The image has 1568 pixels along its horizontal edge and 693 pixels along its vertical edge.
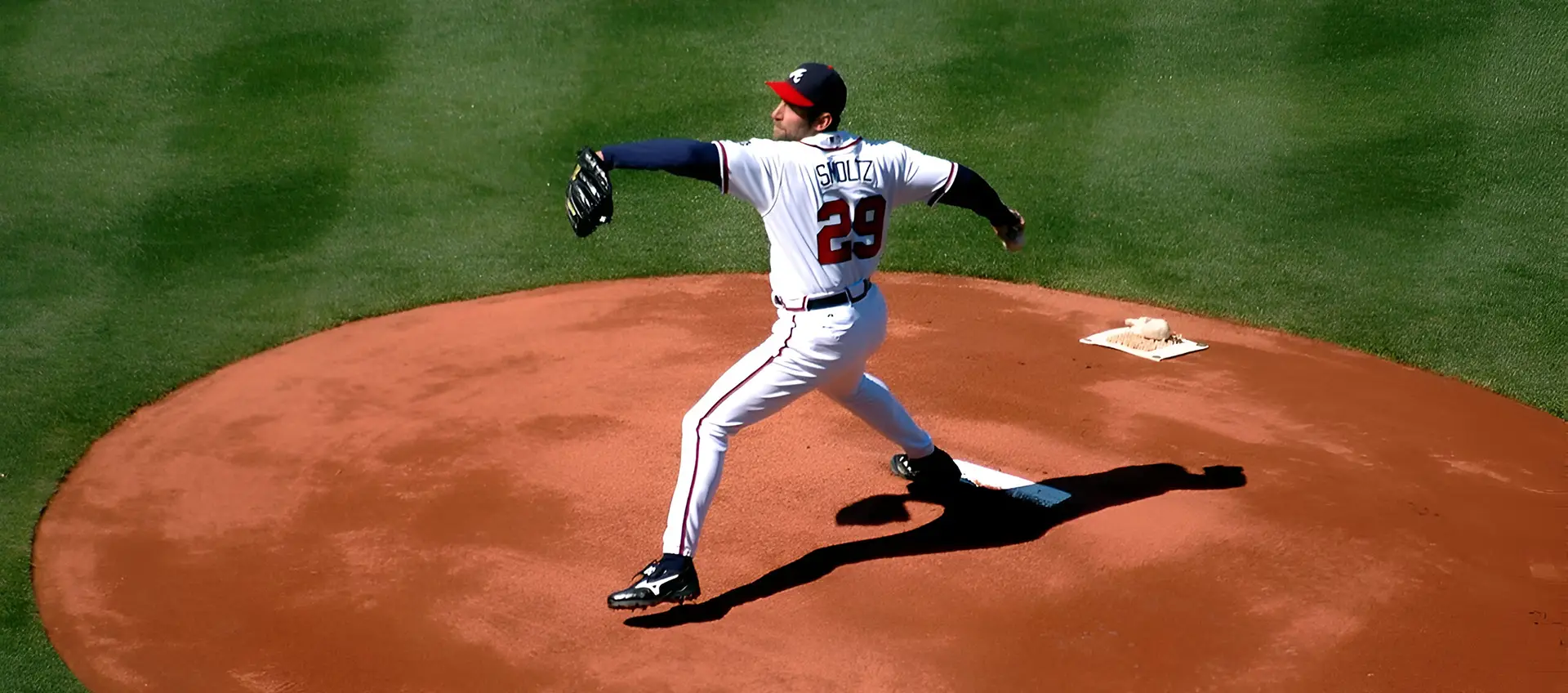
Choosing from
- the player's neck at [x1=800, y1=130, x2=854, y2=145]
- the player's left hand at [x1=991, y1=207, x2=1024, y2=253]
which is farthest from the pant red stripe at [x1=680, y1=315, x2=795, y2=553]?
the player's left hand at [x1=991, y1=207, x2=1024, y2=253]

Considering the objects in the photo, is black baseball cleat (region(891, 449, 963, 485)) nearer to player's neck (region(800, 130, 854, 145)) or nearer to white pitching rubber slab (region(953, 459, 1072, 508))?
white pitching rubber slab (region(953, 459, 1072, 508))

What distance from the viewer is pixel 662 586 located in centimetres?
503

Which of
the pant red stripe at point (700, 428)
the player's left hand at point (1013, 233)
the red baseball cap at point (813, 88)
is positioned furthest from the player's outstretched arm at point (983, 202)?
the pant red stripe at point (700, 428)

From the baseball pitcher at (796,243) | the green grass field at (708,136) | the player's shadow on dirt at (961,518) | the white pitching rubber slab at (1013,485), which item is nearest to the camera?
the baseball pitcher at (796,243)

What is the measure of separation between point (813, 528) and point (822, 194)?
1474 millimetres

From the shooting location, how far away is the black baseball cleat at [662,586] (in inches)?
198

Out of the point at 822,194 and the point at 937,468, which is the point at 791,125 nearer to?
the point at 822,194

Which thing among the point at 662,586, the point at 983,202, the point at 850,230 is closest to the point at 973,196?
the point at 983,202

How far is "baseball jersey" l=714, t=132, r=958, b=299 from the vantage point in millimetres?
5031

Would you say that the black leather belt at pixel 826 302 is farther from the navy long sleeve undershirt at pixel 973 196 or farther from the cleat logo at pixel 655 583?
the cleat logo at pixel 655 583

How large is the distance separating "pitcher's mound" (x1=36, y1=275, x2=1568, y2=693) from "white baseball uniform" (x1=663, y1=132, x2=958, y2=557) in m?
0.58

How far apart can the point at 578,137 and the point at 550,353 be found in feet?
11.5

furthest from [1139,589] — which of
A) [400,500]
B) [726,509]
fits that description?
[400,500]

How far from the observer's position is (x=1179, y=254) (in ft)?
30.3
